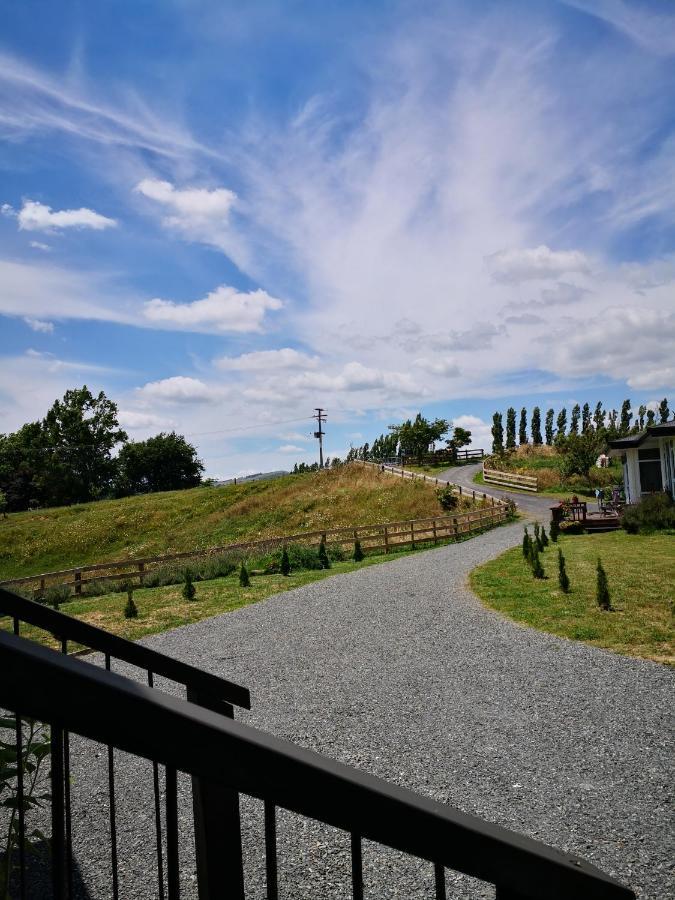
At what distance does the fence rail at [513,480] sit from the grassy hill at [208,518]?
780cm

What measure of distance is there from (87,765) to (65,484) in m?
60.1

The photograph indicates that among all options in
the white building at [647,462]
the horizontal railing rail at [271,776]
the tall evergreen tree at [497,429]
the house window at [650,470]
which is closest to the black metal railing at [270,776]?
the horizontal railing rail at [271,776]

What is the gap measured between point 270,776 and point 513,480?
43329 mm

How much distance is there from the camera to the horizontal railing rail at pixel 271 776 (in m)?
1.05

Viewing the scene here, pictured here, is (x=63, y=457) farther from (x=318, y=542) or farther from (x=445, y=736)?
(x=445, y=736)

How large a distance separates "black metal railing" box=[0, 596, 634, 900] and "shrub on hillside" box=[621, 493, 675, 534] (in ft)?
69.5

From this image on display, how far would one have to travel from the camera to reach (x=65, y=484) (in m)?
60.6

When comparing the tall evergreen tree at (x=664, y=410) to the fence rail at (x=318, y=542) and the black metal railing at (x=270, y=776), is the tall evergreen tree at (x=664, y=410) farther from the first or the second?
the black metal railing at (x=270, y=776)

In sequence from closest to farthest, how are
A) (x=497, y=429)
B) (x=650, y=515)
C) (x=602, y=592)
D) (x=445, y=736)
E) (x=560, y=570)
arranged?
(x=445, y=736)
(x=602, y=592)
(x=560, y=570)
(x=650, y=515)
(x=497, y=429)

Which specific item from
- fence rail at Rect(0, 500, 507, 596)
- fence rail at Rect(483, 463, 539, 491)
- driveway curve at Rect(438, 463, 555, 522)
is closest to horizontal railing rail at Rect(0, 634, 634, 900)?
fence rail at Rect(0, 500, 507, 596)

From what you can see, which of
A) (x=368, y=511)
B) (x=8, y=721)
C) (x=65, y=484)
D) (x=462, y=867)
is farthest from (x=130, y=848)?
(x=65, y=484)

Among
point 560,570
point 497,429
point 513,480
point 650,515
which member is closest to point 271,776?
point 560,570

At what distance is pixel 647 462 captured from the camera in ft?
78.6

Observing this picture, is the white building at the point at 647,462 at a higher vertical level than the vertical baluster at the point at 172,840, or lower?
higher
